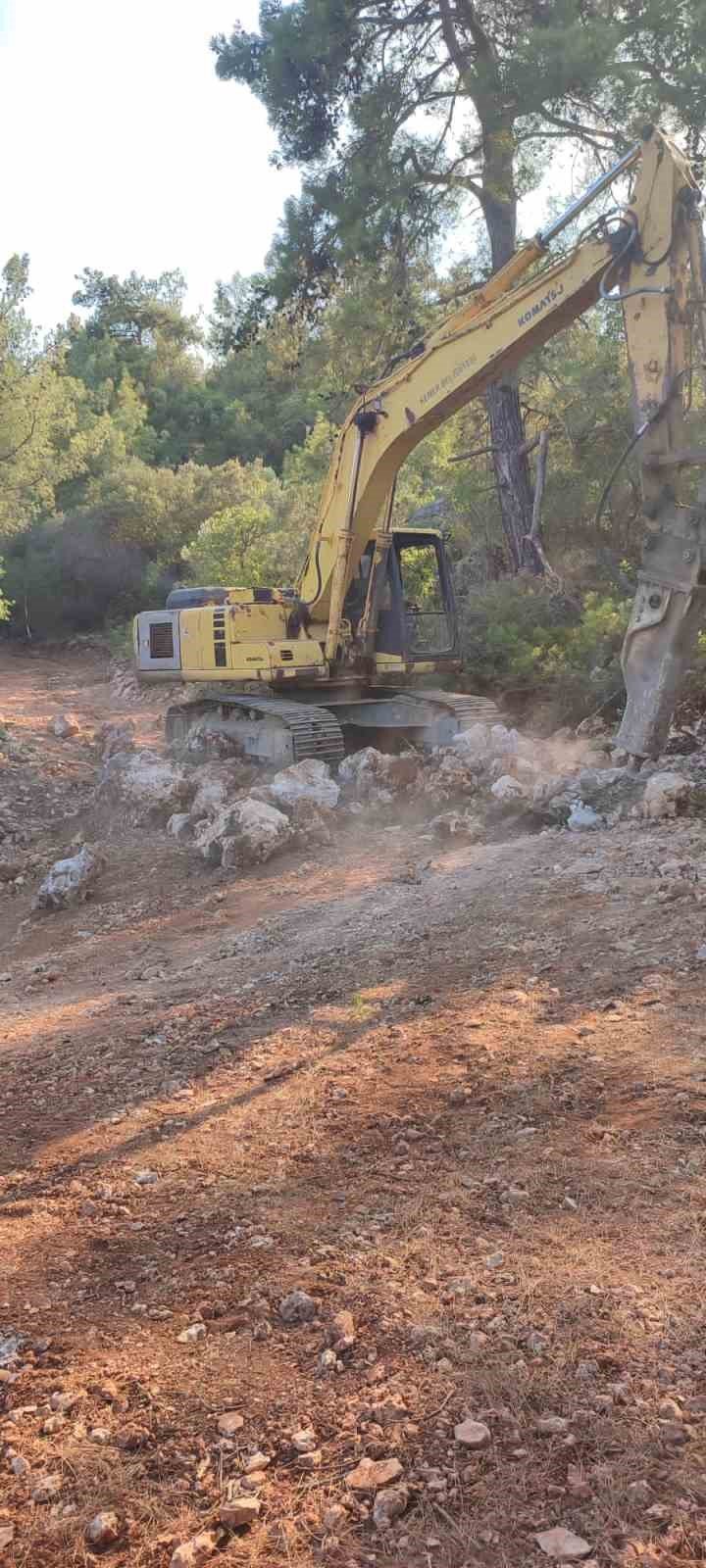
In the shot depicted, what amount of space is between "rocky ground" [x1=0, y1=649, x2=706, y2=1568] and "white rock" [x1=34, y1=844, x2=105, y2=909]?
3.09ft

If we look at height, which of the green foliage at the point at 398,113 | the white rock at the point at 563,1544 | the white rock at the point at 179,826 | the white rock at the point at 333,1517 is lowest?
the white rock at the point at 333,1517

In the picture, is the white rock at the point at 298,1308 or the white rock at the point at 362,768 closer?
the white rock at the point at 298,1308

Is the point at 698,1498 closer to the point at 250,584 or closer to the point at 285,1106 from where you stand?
the point at 285,1106

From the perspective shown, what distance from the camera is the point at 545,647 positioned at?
39.5 ft

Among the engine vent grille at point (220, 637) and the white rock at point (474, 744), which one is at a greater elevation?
the engine vent grille at point (220, 637)

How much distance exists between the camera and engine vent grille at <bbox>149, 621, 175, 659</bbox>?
1188 cm

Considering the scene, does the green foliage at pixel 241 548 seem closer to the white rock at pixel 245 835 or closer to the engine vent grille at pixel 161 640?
the engine vent grille at pixel 161 640

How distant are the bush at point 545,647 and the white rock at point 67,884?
5280 millimetres

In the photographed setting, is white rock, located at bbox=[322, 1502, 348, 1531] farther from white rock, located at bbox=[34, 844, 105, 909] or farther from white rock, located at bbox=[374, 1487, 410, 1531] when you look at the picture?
white rock, located at bbox=[34, 844, 105, 909]

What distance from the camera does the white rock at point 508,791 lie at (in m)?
8.28

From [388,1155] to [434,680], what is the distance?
29.8 ft

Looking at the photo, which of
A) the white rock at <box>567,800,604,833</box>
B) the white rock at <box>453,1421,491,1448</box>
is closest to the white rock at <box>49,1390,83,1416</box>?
the white rock at <box>453,1421,491,1448</box>

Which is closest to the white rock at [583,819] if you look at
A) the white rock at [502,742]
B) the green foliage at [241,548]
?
the white rock at [502,742]

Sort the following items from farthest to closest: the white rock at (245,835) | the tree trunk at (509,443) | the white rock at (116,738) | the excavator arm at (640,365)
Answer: the tree trunk at (509,443) → the white rock at (116,738) → the white rock at (245,835) → the excavator arm at (640,365)
